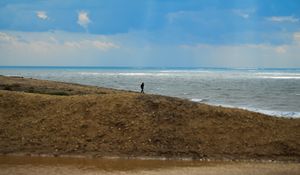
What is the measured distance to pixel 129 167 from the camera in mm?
18984

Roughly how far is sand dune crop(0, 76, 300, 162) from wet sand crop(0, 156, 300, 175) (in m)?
0.86

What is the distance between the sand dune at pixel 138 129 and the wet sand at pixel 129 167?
859 mm

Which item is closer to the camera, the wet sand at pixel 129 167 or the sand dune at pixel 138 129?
the wet sand at pixel 129 167

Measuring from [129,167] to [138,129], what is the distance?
4.00 m

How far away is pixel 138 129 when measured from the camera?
2278 centimetres

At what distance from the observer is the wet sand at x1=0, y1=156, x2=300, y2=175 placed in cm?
1812

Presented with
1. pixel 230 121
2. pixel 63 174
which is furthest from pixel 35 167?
pixel 230 121

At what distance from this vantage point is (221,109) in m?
25.2

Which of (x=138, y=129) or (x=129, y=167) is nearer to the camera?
(x=129, y=167)

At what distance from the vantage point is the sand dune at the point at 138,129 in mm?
21203

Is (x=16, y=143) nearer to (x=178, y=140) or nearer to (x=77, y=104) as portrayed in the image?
(x=77, y=104)

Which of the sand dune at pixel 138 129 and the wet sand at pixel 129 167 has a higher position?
the sand dune at pixel 138 129

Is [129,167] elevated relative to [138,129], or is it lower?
lower

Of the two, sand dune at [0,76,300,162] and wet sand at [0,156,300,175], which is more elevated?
sand dune at [0,76,300,162]
